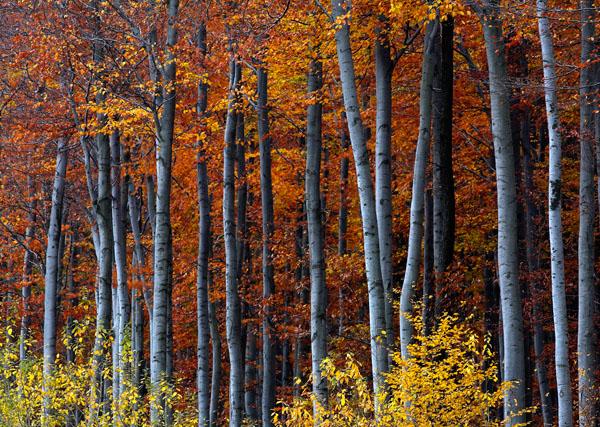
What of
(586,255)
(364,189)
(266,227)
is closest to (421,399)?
(364,189)

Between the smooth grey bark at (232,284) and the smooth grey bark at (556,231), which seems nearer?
the smooth grey bark at (556,231)

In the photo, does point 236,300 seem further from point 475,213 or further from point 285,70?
point 475,213

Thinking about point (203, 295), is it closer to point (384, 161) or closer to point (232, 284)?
point (232, 284)

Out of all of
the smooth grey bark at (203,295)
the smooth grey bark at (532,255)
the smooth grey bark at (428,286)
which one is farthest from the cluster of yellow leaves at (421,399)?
the smooth grey bark at (532,255)

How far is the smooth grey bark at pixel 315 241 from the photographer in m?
12.8

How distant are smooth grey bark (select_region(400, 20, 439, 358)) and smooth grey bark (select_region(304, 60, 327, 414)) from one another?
1481 mm

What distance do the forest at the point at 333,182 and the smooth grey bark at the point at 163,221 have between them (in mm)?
34

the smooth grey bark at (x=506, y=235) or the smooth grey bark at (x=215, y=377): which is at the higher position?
the smooth grey bark at (x=506, y=235)

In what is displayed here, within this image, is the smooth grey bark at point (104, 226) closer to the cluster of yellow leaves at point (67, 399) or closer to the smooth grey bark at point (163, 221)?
the smooth grey bark at point (163, 221)

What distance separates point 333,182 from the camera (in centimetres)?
2236

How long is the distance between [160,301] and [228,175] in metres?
4.13

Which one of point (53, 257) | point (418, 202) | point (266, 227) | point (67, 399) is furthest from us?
point (266, 227)

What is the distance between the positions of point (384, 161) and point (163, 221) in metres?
3.51

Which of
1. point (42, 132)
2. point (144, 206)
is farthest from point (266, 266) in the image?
point (144, 206)
